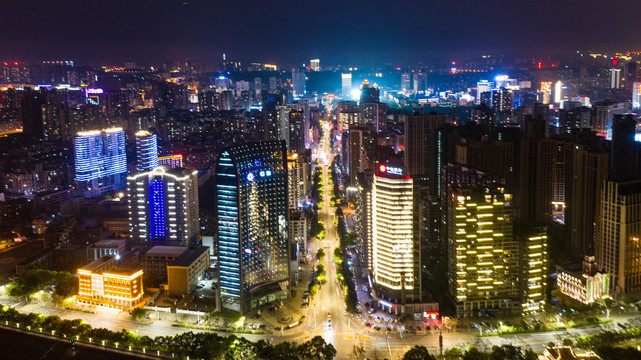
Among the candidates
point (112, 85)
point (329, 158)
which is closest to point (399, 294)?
point (329, 158)

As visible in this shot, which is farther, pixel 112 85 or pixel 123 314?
pixel 112 85

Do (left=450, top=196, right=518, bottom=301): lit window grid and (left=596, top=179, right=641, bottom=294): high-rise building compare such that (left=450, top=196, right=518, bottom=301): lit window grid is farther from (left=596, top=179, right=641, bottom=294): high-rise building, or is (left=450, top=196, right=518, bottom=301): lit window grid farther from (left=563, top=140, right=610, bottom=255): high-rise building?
(left=563, top=140, right=610, bottom=255): high-rise building

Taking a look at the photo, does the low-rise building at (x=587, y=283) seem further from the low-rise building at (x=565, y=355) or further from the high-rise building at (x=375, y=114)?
the high-rise building at (x=375, y=114)

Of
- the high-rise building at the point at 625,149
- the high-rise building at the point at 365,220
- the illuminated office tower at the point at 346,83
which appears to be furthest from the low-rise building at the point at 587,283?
the illuminated office tower at the point at 346,83

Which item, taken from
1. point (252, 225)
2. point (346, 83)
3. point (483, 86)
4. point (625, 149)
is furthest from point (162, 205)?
point (346, 83)

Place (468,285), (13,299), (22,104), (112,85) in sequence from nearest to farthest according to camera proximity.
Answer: (468,285) < (13,299) < (22,104) < (112,85)

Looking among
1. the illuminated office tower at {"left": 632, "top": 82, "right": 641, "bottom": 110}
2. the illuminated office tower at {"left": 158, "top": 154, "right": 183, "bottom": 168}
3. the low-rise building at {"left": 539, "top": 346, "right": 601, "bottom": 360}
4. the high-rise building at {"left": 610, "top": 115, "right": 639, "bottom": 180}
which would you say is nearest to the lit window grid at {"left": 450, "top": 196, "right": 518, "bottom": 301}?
the low-rise building at {"left": 539, "top": 346, "right": 601, "bottom": 360}

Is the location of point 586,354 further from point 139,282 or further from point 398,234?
point 139,282
